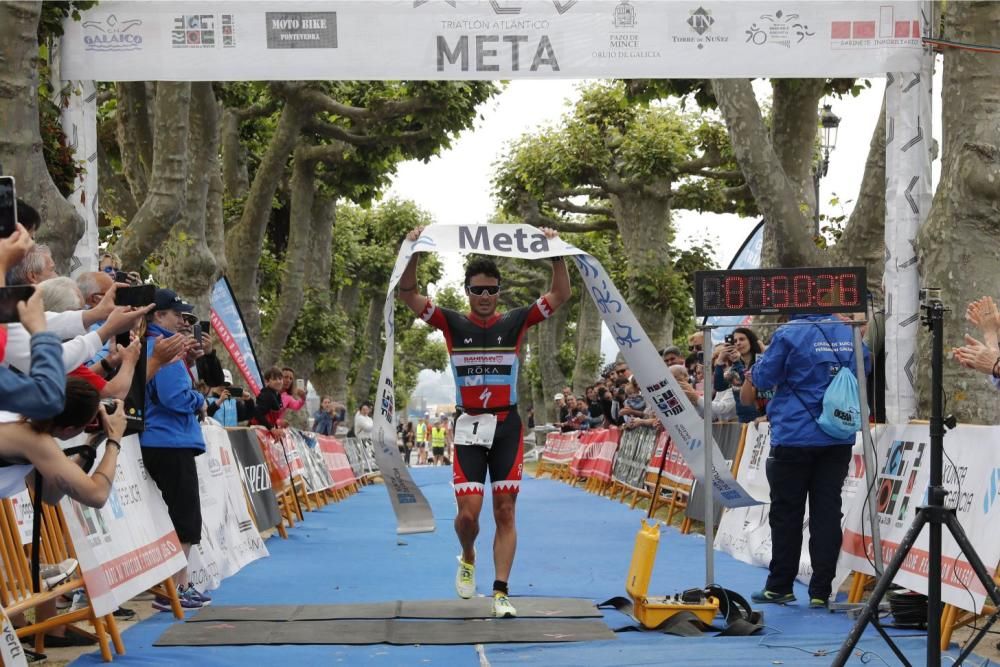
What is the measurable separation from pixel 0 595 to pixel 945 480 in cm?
539

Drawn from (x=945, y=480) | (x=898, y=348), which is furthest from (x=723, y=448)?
(x=945, y=480)

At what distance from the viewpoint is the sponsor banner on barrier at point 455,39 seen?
39.2 ft

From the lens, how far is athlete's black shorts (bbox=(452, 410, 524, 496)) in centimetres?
883

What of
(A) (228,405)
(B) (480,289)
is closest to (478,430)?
(B) (480,289)

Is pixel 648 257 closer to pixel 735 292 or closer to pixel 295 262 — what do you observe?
pixel 295 262

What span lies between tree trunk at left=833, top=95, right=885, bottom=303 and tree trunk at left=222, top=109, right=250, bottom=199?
11887 millimetres

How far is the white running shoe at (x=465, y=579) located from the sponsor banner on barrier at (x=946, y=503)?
262 cm

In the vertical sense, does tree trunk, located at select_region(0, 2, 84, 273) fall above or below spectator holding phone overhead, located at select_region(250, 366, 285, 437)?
above

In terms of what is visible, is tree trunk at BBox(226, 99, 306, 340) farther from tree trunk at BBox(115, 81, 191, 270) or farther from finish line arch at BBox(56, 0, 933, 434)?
finish line arch at BBox(56, 0, 933, 434)

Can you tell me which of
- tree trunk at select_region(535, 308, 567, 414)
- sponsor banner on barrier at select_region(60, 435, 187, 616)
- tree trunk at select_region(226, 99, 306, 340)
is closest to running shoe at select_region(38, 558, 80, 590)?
sponsor banner on barrier at select_region(60, 435, 187, 616)

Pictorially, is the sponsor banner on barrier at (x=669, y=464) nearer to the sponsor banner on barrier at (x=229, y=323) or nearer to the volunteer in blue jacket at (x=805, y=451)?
the sponsor banner on barrier at (x=229, y=323)

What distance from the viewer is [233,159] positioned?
24.3 metres

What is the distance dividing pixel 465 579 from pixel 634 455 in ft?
39.6

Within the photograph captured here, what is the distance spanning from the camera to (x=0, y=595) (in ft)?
20.4
